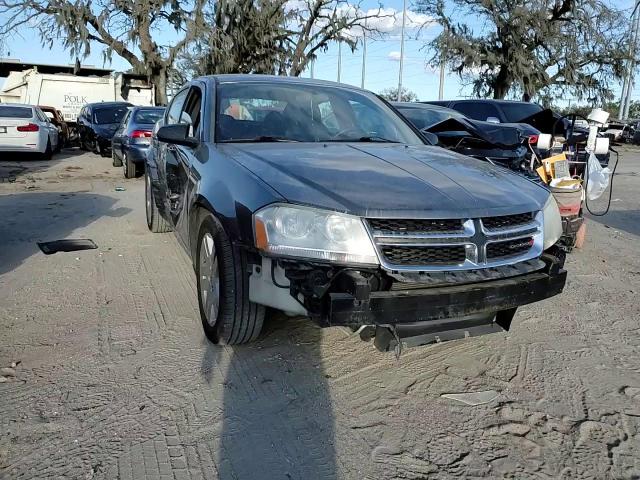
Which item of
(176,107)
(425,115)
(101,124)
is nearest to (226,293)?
(176,107)

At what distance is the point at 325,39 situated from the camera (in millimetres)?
30562

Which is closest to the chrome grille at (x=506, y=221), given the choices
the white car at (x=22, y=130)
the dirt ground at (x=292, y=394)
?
the dirt ground at (x=292, y=394)

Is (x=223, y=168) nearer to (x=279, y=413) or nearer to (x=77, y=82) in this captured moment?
(x=279, y=413)

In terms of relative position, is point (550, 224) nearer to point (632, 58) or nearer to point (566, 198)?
point (566, 198)

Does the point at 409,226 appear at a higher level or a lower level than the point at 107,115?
lower

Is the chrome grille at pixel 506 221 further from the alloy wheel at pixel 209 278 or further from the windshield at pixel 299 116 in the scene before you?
the alloy wheel at pixel 209 278

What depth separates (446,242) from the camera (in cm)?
271

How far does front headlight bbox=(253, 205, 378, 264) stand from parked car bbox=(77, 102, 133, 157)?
14762 mm

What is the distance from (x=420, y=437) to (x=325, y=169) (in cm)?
145

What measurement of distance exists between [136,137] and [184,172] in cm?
752

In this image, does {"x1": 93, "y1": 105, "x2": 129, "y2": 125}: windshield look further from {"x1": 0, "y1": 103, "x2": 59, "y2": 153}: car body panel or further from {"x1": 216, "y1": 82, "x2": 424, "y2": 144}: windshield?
{"x1": 216, "y1": 82, "x2": 424, "y2": 144}: windshield

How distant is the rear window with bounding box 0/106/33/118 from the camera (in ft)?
45.5

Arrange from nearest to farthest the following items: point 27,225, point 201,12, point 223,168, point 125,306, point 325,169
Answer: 1. point 325,169
2. point 223,168
3. point 125,306
4. point 27,225
5. point 201,12

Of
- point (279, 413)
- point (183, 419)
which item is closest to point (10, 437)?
point (183, 419)
